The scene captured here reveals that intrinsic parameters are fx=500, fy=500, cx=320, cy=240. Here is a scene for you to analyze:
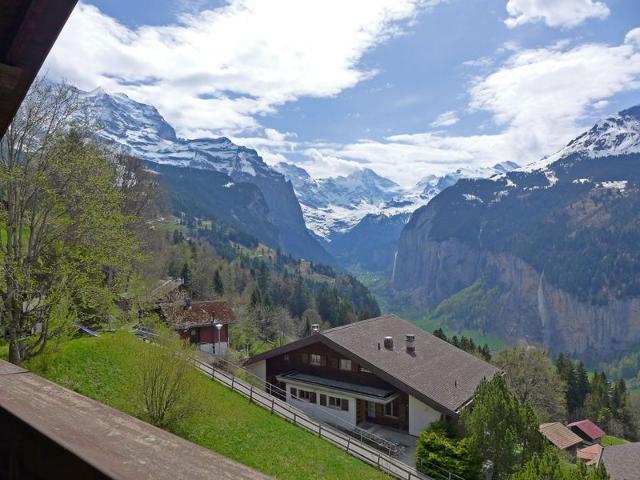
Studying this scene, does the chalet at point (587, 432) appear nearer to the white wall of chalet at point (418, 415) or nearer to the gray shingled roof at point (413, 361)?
the gray shingled roof at point (413, 361)

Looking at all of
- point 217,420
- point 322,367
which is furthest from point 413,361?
point 217,420

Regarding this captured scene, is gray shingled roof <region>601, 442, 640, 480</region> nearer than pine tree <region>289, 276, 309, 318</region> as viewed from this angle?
Yes

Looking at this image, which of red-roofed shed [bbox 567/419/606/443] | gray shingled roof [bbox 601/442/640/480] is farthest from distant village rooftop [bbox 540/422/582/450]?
gray shingled roof [bbox 601/442/640/480]

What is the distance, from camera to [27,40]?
2189 mm

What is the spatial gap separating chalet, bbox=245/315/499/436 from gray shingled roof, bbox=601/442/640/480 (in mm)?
8489

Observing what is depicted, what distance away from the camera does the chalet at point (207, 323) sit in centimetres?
4692

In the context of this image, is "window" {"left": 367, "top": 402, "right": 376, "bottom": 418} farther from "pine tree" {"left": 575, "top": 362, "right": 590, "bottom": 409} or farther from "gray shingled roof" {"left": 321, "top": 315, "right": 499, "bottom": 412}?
"pine tree" {"left": 575, "top": 362, "right": 590, "bottom": 409}

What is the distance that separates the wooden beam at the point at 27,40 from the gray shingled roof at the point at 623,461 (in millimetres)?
31728

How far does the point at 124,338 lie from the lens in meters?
25.4

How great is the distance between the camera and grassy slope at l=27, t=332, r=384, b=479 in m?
19.5

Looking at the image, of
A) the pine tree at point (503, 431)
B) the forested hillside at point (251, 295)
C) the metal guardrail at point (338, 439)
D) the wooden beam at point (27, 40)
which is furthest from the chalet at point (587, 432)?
the wooden beam at point (27, 40)

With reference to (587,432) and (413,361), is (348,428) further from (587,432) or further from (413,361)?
(587,432)

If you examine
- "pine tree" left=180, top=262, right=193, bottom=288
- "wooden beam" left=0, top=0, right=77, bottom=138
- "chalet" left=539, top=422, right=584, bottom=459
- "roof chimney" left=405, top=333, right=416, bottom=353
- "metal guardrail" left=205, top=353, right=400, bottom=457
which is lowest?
"chalet" left=539, top=422, right=584, bottom=459

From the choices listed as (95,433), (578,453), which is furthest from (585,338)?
(95,433)
